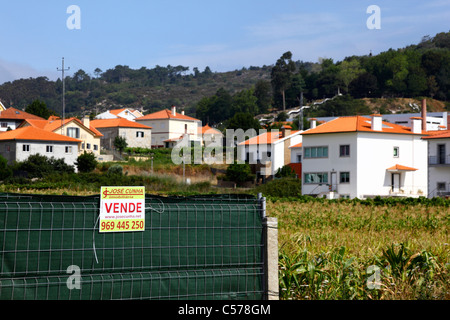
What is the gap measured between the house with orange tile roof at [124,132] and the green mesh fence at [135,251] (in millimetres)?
82718

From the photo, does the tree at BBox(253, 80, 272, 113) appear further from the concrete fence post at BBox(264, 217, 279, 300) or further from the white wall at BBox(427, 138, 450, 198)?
the concrete fence post at BBox(264, 217, 279, 300)

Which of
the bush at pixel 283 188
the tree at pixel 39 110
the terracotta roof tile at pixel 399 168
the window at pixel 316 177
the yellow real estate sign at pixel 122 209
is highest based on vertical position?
the tree at pixel 39 110

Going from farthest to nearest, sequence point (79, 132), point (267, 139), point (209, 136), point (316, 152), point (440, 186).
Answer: point (209, 136)
point (79, 132)
point (267, 139)
point (316, 152)
point (440, 186)

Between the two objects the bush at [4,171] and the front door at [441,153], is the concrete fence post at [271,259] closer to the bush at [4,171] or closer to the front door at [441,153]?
the front door at [441,153]

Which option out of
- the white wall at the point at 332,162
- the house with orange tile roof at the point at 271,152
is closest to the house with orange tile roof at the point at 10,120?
the house with orange tile roof at the point at 271,152

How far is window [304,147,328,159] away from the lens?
57.4m

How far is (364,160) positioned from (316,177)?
4.77 metres

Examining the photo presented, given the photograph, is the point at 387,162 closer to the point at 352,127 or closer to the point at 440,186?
the point at 352,127

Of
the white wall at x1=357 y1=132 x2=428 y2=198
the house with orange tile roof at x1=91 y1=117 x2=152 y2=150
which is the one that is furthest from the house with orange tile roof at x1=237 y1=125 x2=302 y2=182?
the house with orange tile roof at x1=91 y1=117 x2=152 y2=150

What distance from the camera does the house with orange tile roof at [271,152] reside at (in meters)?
70.5

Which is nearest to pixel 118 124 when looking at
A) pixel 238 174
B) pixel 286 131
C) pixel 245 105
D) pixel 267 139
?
pixel 267 139

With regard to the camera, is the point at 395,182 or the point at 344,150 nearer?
the point at 344,150

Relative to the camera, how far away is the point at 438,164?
53.9 m
